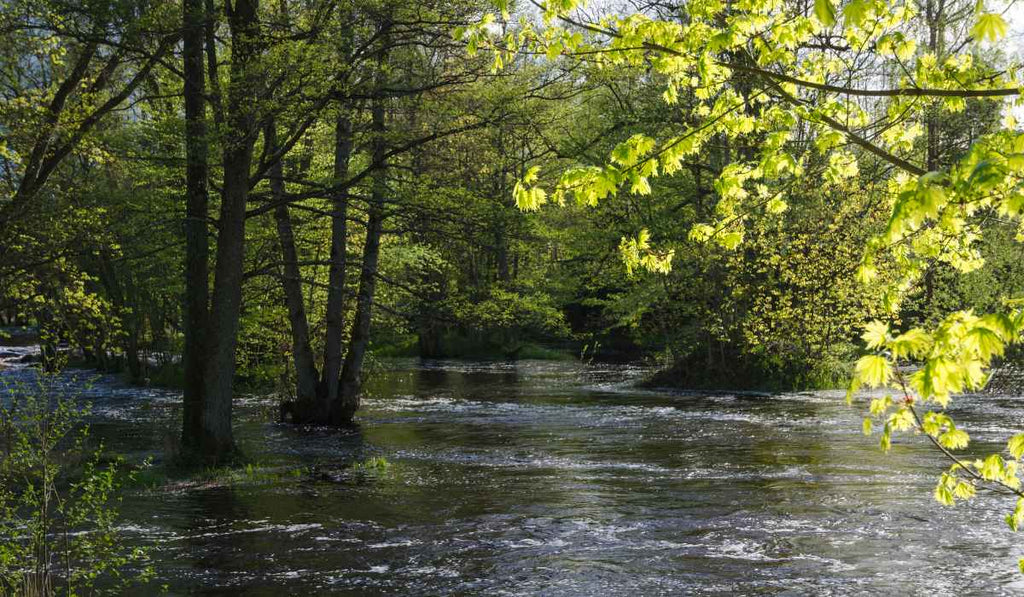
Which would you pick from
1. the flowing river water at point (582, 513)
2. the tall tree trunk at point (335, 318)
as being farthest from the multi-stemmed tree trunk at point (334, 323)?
the flowing river water at point (582, 513)

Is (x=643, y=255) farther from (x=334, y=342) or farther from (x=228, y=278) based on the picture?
(x=334, y=342)

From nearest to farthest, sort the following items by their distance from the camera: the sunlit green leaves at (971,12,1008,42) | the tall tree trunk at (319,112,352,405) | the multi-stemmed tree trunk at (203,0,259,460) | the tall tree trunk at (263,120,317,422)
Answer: the sunlit green leaves at (971,12,1008,42), the multi-stemmed tree trunk at (203,0,259,460), the tall tree trunk at (263,120,317,422), the tall tree trunk at (319,112,352,405)

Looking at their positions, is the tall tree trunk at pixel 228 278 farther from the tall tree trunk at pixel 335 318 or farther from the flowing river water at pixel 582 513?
the tall tree trunk at pixel 335 318

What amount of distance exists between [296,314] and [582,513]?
8.94m

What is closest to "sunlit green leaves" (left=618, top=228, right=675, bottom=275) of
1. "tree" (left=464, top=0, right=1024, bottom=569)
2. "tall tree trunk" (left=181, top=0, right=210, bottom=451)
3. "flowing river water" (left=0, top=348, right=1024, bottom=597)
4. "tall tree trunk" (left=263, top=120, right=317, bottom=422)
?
"tree" (left=464, top=0, right=1024, bottom=569)

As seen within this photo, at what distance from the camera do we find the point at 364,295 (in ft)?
54.8

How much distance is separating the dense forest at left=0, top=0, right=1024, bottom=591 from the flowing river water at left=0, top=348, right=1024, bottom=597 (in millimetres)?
1401

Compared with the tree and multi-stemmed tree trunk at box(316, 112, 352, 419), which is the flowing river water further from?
the tree

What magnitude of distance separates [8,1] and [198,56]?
2.33 meters

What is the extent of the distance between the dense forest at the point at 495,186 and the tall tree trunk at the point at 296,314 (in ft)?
0.21

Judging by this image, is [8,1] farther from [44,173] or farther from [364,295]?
[364,295]

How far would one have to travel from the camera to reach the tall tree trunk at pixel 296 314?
53.4 ft

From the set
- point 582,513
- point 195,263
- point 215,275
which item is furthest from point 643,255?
point 195,263

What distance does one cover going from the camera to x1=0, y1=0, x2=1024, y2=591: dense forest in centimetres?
493
